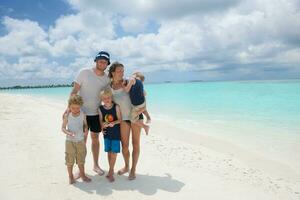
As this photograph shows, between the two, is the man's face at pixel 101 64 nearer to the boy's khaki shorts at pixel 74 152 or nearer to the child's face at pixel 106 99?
the child's face at pixel 106 99

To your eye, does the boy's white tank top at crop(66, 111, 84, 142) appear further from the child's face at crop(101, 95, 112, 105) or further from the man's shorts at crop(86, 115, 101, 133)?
the child's face at crop(101, 95, 112, 105)

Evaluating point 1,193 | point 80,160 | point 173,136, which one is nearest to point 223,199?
point 80,160

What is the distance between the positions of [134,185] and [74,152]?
1087mm

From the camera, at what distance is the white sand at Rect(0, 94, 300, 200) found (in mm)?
4262

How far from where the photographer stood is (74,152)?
4.59 metres

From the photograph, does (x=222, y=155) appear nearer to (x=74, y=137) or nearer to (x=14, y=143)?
(x=74, y=137)

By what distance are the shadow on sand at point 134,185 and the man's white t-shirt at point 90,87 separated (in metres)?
1.13

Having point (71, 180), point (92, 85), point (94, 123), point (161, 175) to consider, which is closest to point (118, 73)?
point (92, 85)

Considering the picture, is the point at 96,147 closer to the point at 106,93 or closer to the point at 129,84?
the point at 106,93

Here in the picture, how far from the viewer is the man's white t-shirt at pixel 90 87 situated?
15.4 feet

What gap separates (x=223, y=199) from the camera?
4.09 meters

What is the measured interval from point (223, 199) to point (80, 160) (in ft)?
7.38

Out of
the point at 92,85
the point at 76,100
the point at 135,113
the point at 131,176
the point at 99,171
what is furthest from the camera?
the point at 99,171

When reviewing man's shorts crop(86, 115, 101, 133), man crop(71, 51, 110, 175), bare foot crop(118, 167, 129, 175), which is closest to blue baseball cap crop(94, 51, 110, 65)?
man crop(71, 51, 110, 175)
